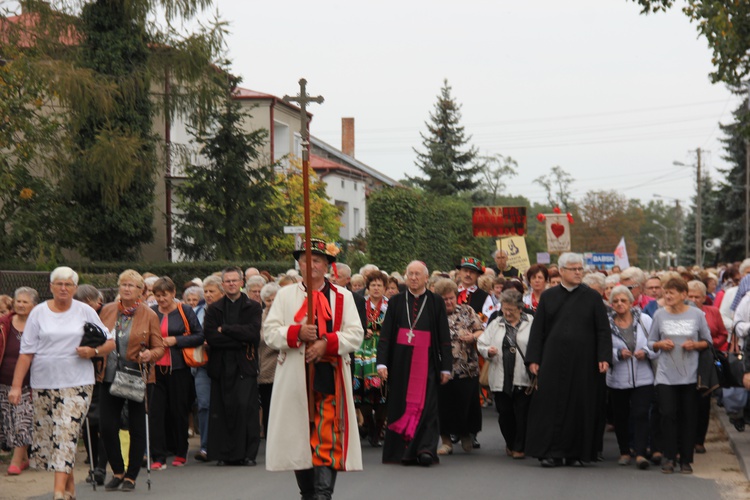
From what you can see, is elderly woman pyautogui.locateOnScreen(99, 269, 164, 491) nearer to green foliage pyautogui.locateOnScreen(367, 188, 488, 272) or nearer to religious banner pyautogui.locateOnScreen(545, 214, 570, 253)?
religious banner pyautogui.locateOnScreen(545, 214, 570, 253)

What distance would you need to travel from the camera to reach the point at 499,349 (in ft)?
41.5

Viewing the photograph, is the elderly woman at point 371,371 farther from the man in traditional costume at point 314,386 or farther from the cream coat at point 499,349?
the man in traditional costume at point 314,386

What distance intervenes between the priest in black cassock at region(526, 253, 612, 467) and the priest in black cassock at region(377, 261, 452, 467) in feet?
3.20

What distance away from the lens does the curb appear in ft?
37.7

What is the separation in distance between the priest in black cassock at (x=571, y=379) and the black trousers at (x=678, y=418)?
68 cm

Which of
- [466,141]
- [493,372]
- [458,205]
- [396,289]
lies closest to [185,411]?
[493,372]

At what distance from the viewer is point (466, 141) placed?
7894cm

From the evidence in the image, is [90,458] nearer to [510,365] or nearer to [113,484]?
[113,484]

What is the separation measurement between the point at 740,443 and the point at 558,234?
21166mm

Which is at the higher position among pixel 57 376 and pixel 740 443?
pixel 57 376

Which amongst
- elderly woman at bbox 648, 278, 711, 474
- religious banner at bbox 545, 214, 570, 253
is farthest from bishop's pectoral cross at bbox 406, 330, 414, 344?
religious banner at bbox 545, 214, 570, 253

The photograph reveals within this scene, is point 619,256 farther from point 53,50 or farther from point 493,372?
point 493,372

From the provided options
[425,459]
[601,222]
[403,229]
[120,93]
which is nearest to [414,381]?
[425,459]

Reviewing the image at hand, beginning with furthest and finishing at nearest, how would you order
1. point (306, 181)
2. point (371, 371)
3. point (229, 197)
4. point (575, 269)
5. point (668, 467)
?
point (229, 197) → point (371, 371) → point (575, 269) → point (668, 467) → point (306, 181)
